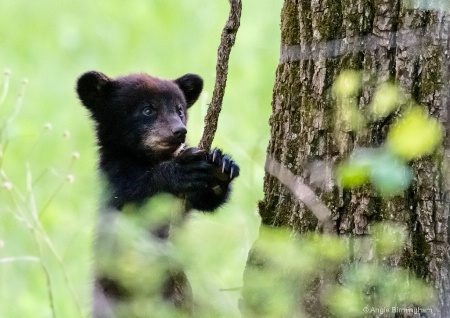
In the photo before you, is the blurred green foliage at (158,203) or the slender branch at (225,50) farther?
the slender branch at (225,50)

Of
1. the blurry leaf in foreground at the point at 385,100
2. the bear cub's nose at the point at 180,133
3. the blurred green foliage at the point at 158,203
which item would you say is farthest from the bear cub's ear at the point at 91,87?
the blurry leaf in foreground at the point at 385,100

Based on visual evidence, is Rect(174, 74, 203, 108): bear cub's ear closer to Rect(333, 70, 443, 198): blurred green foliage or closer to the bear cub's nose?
the bear cub's nose

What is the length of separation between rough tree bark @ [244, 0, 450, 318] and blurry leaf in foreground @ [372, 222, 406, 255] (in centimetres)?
3

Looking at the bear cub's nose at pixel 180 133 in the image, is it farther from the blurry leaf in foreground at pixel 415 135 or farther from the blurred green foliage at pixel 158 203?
the blurry leaf in foreground at pixel 415 135

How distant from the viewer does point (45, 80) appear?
38.8ft

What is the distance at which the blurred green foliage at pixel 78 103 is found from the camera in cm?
708

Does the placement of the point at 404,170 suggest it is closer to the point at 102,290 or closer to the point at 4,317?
the point at 102,290

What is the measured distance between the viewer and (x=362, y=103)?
407 cm

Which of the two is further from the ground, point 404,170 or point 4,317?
point 404,170

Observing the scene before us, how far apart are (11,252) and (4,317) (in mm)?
1731

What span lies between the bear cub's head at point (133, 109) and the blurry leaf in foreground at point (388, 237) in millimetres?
2440

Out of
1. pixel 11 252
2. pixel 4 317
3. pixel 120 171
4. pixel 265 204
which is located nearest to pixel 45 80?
pixel 11 252

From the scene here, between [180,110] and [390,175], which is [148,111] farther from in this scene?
[390,175]

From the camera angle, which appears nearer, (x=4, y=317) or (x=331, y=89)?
(x=331, y=89)
